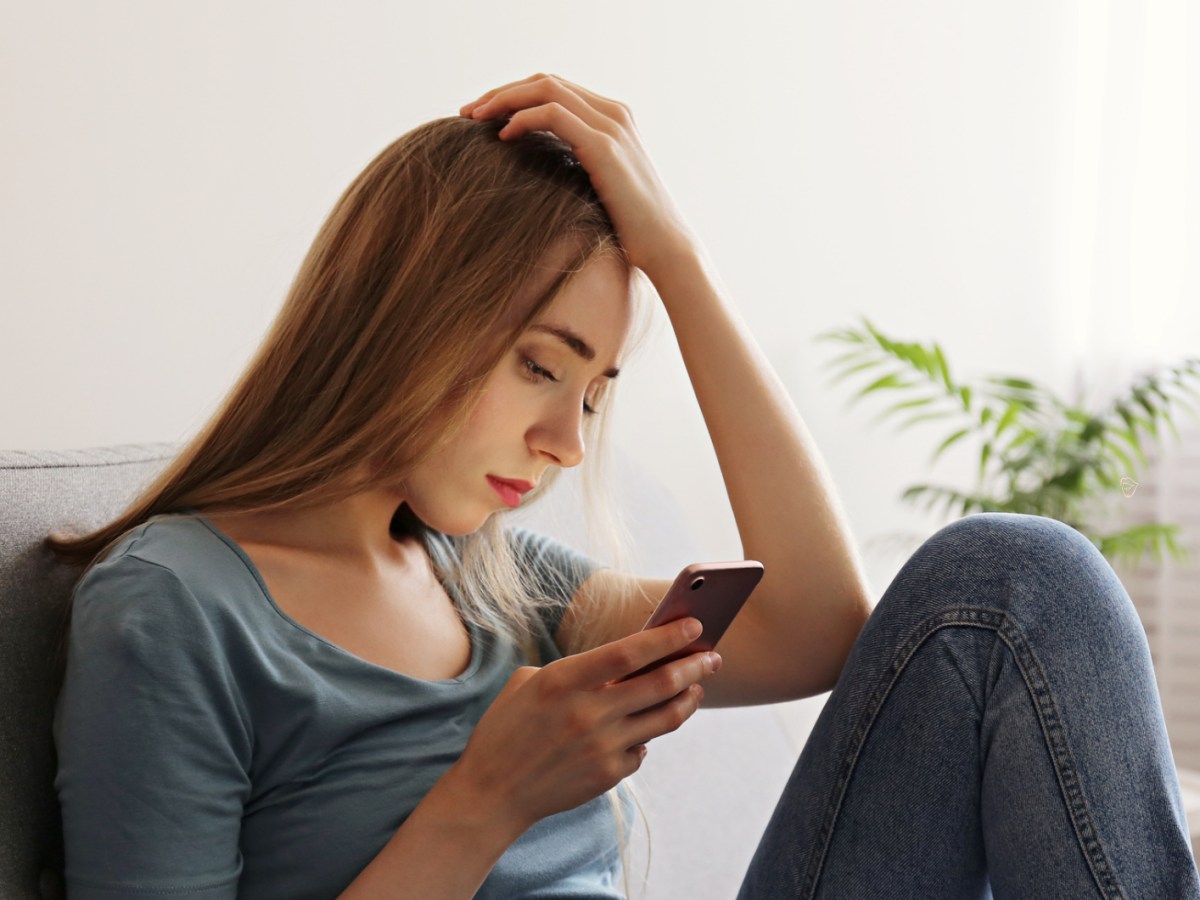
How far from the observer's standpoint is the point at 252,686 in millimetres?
828

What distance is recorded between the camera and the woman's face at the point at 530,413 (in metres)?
0.93

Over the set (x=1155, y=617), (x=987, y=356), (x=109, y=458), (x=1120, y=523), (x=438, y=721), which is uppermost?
(x=109, y=458)

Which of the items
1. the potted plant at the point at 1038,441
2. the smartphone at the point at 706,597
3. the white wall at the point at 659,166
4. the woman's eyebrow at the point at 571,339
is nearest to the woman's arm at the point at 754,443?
the woman's eyebrow at the point at 571,339

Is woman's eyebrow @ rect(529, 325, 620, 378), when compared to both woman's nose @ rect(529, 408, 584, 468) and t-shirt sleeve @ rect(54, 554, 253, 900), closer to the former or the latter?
woman's nose @ rect(529, 408, 584, 468)

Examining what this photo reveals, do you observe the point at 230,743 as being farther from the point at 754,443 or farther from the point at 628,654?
the point at 754,443

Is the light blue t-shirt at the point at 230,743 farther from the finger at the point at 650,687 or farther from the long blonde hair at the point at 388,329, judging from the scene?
the finger at the point at 650,687

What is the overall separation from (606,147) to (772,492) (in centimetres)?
32

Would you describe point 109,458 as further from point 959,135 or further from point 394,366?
point 959,135

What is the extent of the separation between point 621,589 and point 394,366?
1.12ft

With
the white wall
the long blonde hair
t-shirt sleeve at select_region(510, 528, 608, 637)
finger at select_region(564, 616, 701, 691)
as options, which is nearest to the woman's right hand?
finger at select_region(564, 616, 701, 691)

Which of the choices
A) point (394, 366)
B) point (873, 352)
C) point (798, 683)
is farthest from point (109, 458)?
point (873, 352)

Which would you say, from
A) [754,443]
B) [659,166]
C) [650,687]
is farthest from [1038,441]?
[650,687]

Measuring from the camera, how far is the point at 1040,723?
840 millimetres

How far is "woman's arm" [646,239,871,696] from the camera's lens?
1.05 meters
